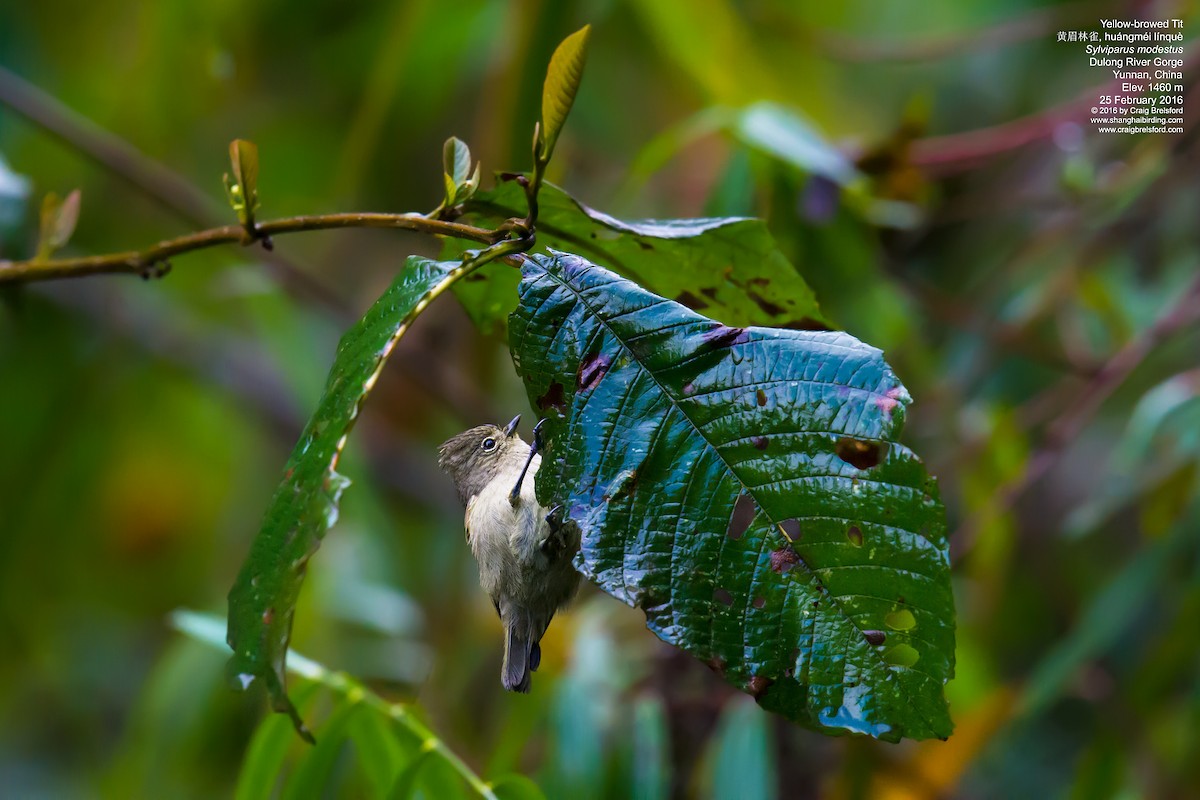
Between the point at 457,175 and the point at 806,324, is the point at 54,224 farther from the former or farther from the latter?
the point at 806,324

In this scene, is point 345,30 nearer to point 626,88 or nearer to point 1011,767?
point 626,88

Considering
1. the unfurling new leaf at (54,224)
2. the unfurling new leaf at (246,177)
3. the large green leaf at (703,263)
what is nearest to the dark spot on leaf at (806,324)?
the large green leaf at (703,263)

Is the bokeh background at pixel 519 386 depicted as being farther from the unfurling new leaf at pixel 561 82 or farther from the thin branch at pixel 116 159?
the unfurling new leaf at pixel 561 82

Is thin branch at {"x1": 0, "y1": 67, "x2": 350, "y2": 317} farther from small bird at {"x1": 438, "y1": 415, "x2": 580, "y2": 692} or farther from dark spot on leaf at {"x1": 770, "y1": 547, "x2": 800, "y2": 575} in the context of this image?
dark spot on leaf at {"x1": 770, "y1": 547, "x2": 800, "y2": 575}

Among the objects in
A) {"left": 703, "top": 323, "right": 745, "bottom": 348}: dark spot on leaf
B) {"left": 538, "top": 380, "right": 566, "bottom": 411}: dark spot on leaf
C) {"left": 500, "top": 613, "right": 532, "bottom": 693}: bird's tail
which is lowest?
{"left": 500, "top": 613, "right": 532, "bottom": 693}: bird's tail

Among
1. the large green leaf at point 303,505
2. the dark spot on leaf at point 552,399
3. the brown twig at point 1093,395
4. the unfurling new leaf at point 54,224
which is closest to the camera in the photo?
the large green leaf at point 303,505

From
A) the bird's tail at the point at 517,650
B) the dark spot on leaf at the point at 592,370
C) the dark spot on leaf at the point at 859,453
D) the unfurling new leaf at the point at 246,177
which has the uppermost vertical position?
the unfurling new leaf at the point at 246,177

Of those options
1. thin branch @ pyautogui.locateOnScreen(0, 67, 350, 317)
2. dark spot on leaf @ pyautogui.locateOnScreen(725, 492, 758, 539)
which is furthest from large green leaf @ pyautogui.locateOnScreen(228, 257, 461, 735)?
thin branch @ pyautogui.locateOnScreen(0, 67, 350, 317)
